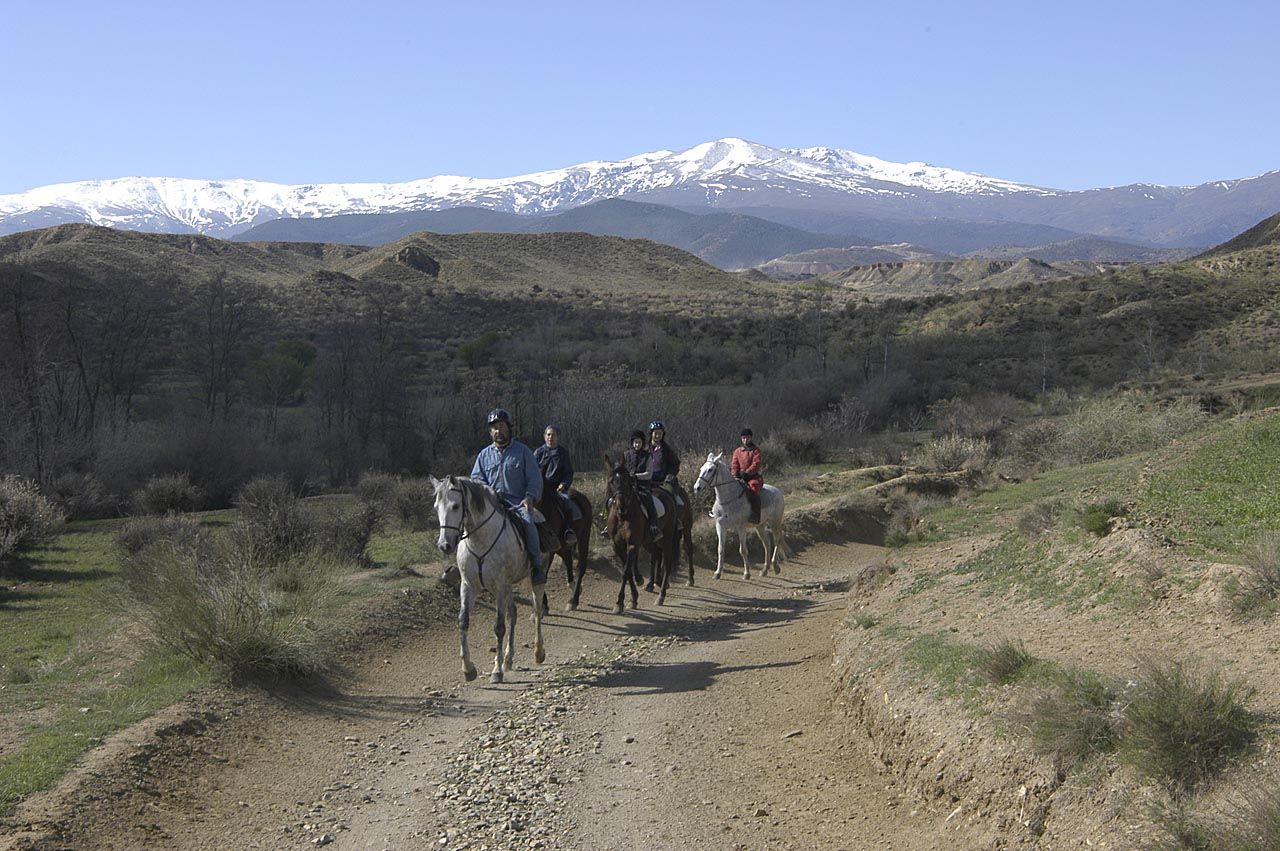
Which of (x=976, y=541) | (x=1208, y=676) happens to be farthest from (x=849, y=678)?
(x=976, y=541)

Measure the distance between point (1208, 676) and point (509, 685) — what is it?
299 inches

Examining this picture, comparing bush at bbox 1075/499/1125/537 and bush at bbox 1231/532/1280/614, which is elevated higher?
bush at bbox 1231/532/1280/614

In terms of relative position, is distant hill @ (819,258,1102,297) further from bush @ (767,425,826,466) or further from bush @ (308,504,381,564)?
bush @ (308,504,381,564)

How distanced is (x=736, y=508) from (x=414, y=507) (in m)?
11.7

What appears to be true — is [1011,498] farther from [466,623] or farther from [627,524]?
[466,623]

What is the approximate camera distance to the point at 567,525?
15672 millimetres

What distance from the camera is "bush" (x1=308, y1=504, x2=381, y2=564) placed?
65.3ft

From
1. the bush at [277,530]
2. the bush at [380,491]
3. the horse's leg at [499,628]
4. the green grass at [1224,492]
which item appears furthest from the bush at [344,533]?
the green grass at [1224,492]

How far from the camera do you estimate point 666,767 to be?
9406mm

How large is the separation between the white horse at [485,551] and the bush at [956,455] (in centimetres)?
1943

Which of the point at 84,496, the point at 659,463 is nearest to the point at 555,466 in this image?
the point at 659,463

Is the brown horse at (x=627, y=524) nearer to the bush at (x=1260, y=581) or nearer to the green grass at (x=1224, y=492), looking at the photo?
the green grass at (x=1224, y=492)

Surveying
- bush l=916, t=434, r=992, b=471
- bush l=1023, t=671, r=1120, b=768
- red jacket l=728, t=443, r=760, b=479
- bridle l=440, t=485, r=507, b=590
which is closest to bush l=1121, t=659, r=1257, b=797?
bush l=1023, t=671, r=1120, b=768

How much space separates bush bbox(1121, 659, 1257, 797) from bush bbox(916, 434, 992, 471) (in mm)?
23514
